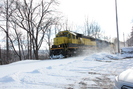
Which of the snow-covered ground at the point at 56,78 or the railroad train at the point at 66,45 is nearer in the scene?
the snow-covered ground at the point at 56,78

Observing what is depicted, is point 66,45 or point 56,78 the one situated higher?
point 66,45

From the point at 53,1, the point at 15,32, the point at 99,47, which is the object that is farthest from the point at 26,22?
the point at 99,47

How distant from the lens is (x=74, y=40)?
1442 cm

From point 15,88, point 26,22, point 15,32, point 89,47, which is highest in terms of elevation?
point 26,22

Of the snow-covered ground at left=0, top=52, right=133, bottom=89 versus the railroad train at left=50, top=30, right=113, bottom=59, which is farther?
the railroad train at left=50, top=30, right=113, bottom=59

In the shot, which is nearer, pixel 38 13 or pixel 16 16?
pixel 16 16

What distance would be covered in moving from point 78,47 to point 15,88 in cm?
1278

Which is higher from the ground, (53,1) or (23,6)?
(53,1)

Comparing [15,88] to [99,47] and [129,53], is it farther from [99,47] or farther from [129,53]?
[99,47]

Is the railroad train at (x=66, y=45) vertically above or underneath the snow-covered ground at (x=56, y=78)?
above

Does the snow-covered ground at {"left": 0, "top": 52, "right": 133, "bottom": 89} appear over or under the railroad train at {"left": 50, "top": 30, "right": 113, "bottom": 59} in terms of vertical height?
under

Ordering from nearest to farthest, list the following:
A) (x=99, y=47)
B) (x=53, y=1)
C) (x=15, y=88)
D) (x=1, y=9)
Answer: (x=15, y=88)
(x=1, y=9)
(x=53, y=1)
(x=99, y=47)

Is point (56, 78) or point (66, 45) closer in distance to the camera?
point (56, 78)

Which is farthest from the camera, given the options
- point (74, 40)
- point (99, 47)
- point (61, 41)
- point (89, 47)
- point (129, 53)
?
point (99, 47)
